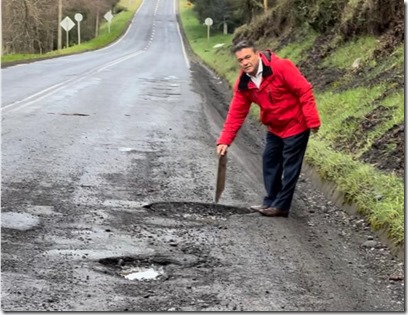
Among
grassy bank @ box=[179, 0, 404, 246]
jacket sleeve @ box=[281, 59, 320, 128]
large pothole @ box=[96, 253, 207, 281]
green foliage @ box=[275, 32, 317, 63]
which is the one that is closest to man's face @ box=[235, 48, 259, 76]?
jacket sleeve @ box=[281, 59, 320, 128]

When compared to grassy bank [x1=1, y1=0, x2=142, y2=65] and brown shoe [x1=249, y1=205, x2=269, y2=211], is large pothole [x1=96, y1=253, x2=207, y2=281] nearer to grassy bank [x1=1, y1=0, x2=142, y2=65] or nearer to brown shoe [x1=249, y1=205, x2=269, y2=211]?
brown shoe [x1=249, y1=205, x2=269, y2=211]

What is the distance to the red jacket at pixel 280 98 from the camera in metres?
6.37

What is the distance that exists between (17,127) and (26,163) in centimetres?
313

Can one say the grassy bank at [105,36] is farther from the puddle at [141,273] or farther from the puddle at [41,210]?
the puddle at [141,273]

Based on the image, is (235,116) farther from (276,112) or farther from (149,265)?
(149,265)

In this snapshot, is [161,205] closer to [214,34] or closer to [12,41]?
[12,41]

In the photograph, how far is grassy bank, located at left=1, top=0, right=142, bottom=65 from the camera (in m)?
41.9

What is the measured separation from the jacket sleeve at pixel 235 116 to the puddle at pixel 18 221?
1.82 meters

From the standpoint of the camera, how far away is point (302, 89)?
6.37m

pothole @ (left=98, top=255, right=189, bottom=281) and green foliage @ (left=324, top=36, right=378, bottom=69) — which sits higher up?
green foliage @ (left=324, top=36, right=378, bottom=69)

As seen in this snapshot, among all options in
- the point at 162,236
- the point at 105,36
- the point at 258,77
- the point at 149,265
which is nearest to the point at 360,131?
the point at 258,77

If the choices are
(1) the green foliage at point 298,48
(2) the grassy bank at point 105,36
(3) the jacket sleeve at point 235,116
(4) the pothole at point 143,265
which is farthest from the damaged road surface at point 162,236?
(2) the grassy bank at point 105,36

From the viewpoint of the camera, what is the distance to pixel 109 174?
812 cm

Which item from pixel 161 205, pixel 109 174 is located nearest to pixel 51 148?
pixel 109 174
